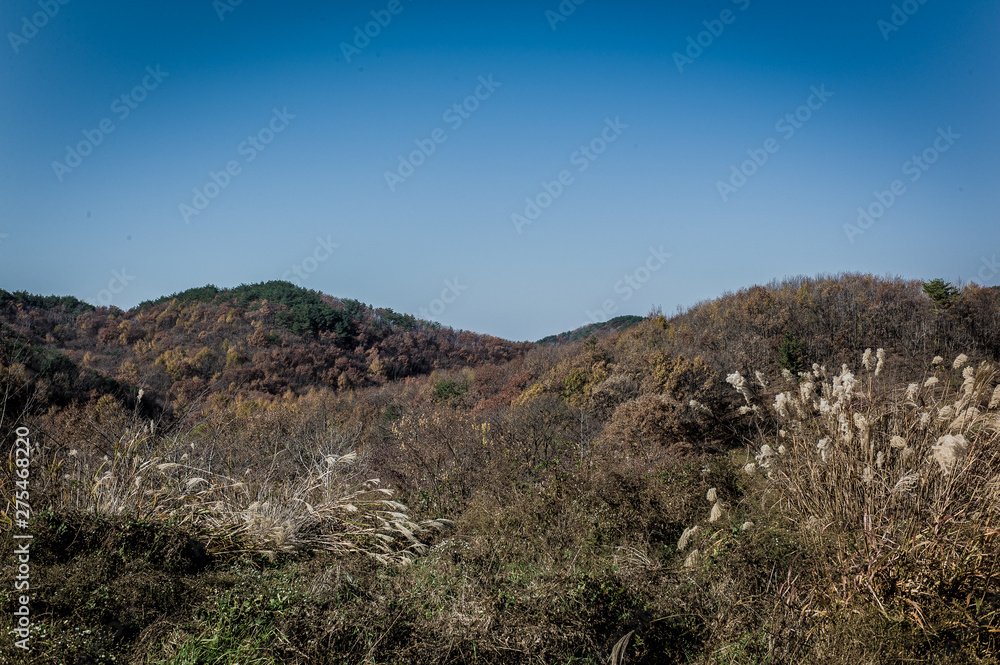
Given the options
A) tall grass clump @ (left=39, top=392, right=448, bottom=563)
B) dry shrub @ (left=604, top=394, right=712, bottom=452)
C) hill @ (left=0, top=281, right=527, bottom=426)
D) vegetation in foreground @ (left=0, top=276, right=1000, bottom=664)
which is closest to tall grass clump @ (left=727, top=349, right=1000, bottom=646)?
vegetation in foreground @ (left=0, top=276, right=1000, bottom=664)

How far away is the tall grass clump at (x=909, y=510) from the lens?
2855mm

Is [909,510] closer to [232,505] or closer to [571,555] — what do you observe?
[571,555]

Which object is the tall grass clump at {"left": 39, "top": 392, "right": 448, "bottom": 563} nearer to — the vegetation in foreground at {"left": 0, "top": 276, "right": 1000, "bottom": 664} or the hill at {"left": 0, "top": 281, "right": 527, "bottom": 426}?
the vegetation in foreground at {"left": 0, "top": 276, "right": 1000, "bottom": 664}

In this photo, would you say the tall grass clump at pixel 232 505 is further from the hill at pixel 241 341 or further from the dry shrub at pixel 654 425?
the hill at pixel 241 341

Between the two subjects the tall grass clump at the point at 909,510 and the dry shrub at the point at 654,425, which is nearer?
the tall grass clump at the point at 909,510

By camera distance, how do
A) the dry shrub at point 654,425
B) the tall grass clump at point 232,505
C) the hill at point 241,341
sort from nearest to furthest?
the tall grass clump at point 232,505 < the dry shrub at point 654,425 < the hill at point 241,341

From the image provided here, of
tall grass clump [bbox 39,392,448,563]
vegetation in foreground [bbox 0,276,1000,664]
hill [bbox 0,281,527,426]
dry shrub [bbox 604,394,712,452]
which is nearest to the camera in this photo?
vegetation in foreground [bbox 0,276,1000,664]

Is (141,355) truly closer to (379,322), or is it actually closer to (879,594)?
(379,322)

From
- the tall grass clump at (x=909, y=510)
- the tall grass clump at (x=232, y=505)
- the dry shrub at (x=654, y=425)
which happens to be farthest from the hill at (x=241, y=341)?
the tall grass clump at (x=909, y=510)

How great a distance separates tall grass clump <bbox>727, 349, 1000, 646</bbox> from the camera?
286 centimetres

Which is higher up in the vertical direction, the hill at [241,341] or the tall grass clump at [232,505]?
the hill at [241,341]

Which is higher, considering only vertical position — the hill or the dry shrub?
the hill

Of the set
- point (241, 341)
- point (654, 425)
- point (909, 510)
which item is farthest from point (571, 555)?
point (241, 341)

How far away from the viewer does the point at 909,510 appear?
3.04 metres
